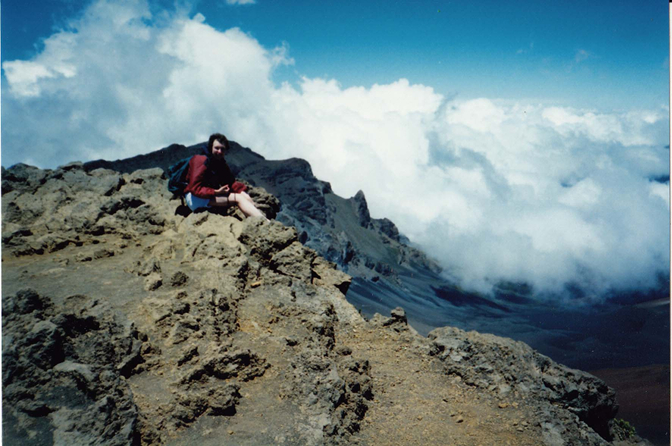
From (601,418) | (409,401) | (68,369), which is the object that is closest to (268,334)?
(409,401)

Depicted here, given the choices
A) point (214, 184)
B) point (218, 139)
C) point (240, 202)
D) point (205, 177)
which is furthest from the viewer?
point (214, 184)

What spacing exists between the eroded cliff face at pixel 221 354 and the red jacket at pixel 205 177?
555mm

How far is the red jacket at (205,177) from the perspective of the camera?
7898 millimetres

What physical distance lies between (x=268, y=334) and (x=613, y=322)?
100 meters

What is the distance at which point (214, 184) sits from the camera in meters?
8.39

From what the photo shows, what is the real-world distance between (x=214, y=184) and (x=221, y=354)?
14.4ft

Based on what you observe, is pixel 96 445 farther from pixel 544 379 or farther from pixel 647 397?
pixel 647 397

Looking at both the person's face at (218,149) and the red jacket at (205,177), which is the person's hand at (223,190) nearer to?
the red jacket at (205,177)

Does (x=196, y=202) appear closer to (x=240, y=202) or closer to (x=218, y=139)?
(x=240, y=202)

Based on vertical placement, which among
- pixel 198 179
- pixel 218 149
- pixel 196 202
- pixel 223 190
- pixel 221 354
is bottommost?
pixel 221 354

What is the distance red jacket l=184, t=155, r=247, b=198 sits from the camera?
790 centimetres

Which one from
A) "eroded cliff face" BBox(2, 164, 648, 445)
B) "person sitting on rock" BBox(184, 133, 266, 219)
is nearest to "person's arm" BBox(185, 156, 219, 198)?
"person sitting on rock" BBox(184, 133, 266, 219)

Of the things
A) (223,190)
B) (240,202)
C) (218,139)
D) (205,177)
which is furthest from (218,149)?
(240,202)

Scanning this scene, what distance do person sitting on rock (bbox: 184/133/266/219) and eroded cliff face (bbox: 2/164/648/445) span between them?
388 millimetres
